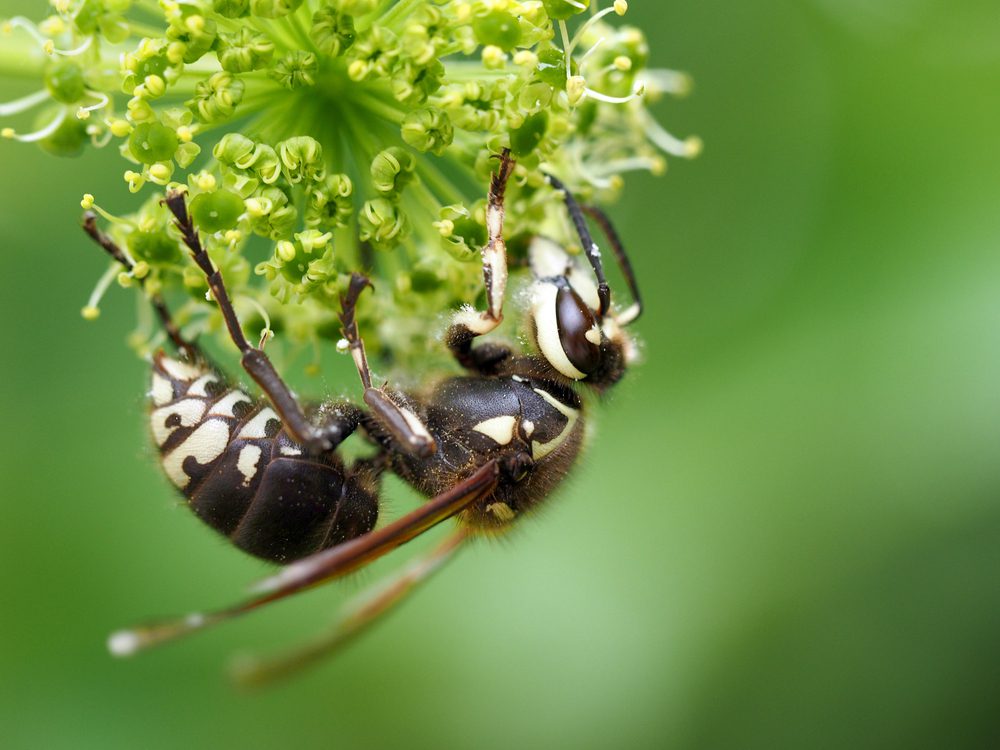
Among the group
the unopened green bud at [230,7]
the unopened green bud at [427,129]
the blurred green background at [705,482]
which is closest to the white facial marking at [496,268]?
the unopened green bud at [427,129]

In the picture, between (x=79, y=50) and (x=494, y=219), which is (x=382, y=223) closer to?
(x=494, y=219)

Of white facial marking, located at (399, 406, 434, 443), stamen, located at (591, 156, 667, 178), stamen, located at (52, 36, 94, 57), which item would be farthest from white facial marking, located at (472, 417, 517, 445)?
stamen, located at (52, 36, 94, 57)

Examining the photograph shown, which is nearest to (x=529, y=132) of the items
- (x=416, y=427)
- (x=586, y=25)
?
(x=586, y=25)

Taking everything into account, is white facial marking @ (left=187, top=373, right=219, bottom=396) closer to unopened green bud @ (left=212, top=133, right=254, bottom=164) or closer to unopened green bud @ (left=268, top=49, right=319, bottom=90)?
unopened green bud @ (left=212, top=133, right=254, bottom=164)

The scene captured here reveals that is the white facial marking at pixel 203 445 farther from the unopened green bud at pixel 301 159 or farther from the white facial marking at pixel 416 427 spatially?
the unopened green bud at pixel 301 159

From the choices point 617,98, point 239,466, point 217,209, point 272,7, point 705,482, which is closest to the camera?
point 272,7

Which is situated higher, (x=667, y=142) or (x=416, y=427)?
(x=667, y=142)
